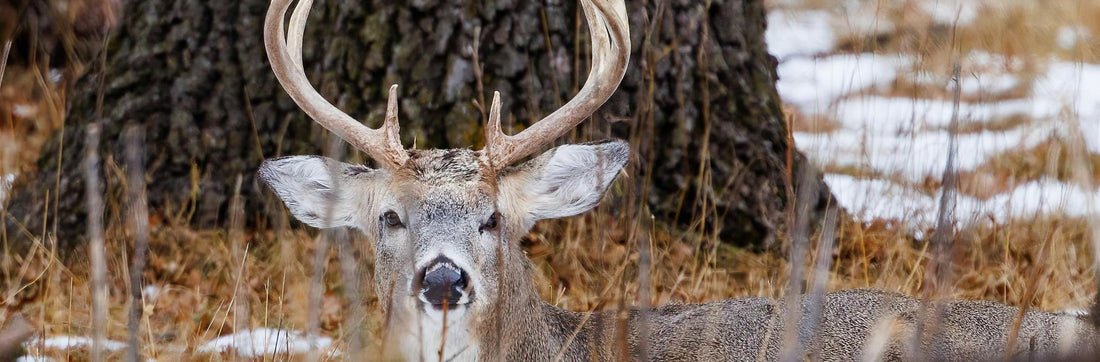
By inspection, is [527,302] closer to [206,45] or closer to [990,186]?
[206,45]

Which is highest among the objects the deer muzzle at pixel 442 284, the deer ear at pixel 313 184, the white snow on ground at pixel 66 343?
the deer ear at pixel 313 184

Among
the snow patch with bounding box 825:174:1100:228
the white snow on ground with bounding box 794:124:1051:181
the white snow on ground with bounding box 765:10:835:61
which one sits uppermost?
the white snow on ground with bounding box 765:10:835:61

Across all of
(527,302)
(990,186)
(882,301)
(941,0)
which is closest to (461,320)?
(527,302)

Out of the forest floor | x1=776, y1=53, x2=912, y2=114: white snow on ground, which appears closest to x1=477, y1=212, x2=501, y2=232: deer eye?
the forest floor

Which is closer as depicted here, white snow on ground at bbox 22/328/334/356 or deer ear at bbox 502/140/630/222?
deer ear at bbox 502/140/630/222

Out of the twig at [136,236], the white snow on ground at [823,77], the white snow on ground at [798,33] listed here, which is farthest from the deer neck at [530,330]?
the white snow on ground at [798,33]

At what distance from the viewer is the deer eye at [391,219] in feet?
12.1

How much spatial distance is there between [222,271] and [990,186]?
164 inches

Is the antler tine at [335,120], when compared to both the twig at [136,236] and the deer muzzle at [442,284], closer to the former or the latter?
the deer muzzle at [442,284]

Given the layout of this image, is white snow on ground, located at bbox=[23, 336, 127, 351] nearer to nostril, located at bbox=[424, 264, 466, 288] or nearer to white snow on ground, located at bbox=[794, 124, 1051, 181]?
nostril, located at bbox=[424, 264, 466, 288]

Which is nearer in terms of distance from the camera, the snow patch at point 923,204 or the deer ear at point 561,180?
the deer ear at point 561,180

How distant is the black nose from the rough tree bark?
2.07 meters

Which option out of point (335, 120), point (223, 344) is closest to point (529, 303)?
point (335, 120)

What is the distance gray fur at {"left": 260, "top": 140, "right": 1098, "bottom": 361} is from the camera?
3.50 m
